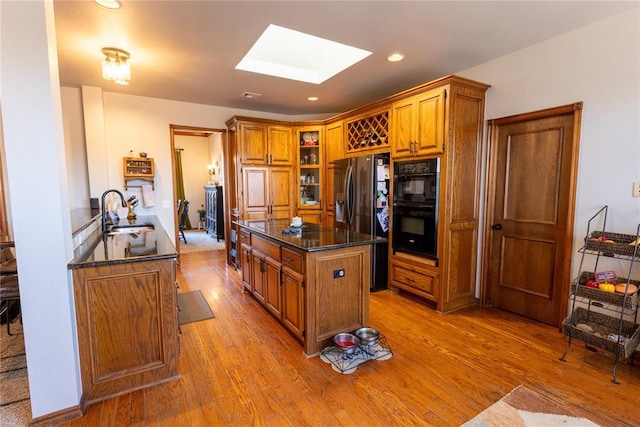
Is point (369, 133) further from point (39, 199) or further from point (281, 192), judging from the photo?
point (39, 199)

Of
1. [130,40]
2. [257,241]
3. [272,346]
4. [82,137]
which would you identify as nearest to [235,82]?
[130,40]

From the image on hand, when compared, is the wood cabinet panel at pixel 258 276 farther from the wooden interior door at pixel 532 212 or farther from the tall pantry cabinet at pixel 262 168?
the wooden interior door at pixel 532 212

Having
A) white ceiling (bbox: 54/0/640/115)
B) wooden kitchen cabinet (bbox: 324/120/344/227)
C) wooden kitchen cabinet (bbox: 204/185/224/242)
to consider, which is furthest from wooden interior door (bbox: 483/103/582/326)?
wooden kitchen cabinet (bbox: 204/185/224/242)

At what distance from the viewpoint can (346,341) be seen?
7.93ft

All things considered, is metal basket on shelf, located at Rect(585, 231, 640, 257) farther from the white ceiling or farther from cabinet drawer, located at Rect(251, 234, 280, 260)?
cabinet drawer, located at Rect(251, 234, 280, 260)

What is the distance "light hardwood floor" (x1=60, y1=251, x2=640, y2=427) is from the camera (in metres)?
1.80

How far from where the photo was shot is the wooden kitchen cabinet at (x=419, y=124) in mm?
3076

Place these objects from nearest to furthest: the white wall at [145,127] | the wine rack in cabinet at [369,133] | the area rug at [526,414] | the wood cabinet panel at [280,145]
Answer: the area rug at [526,414] → the wine rack in cabinet at [369,133] → the white wall at [145,127] → the wood cabinet panel at [280,145]

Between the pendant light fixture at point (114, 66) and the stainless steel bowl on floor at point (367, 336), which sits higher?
the pendant light fixture at point (114, 66)

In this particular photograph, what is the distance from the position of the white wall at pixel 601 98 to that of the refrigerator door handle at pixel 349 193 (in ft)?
6.72

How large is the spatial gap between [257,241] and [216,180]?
224 inches

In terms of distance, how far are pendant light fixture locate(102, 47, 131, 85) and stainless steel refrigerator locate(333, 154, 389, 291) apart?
2.63m

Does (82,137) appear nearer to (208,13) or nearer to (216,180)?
(208,13)

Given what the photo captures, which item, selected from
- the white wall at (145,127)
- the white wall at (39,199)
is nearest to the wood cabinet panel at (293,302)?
the white wall at (39,199)
